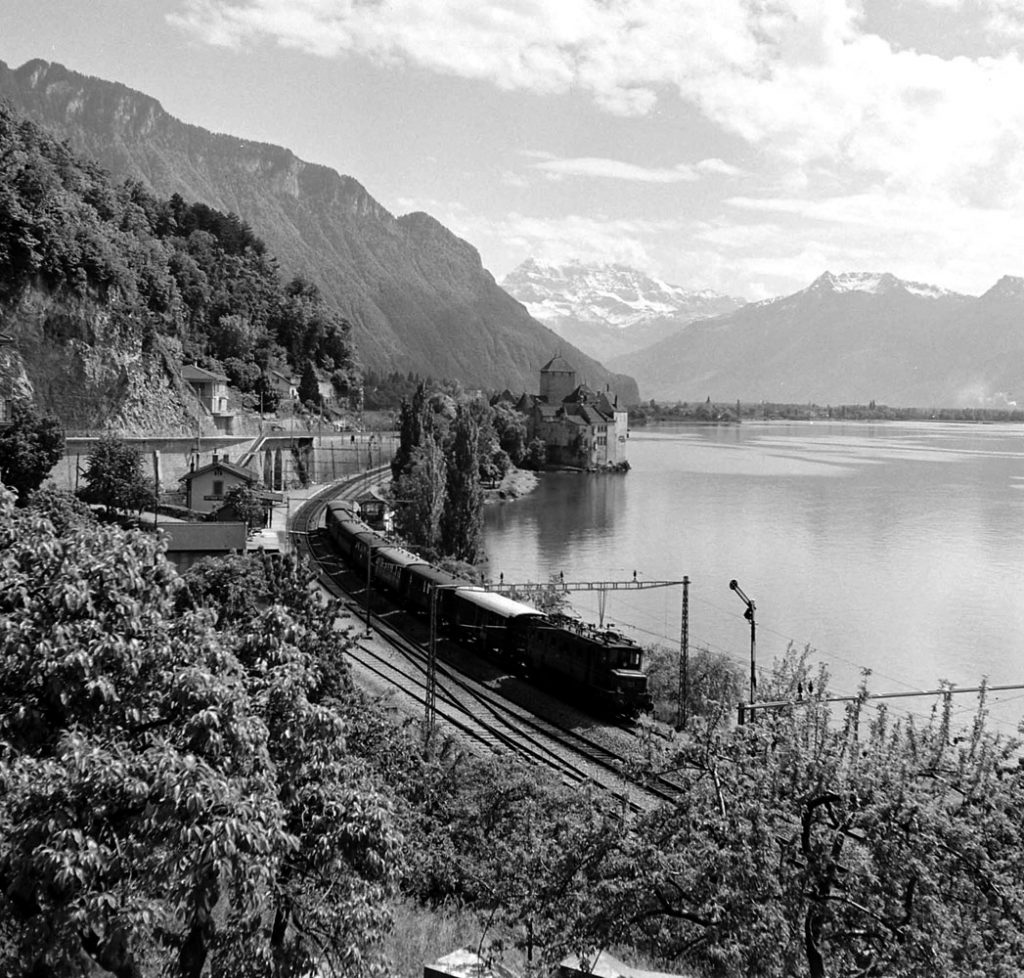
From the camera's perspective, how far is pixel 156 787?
637cm

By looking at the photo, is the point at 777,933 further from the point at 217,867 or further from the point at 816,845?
the point at 217,867

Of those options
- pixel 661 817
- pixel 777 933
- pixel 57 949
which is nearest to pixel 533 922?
pixel 661 817

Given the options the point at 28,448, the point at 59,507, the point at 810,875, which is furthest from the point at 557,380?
the point at 810,875

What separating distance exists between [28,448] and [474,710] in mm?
24673

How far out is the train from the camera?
80.8 feet

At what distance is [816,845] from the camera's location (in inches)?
352

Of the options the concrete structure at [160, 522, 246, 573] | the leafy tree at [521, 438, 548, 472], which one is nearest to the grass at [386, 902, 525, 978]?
the concrete structure at [160, 522, 246, 573]

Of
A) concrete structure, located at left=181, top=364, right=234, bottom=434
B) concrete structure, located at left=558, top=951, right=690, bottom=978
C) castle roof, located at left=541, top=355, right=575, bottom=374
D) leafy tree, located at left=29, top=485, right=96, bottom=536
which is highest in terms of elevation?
castle roof, located at left=541, top=355, right=575, bottom=374

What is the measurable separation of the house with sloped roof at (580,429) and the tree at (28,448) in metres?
70.0

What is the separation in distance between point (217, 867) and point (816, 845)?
5.48 metres

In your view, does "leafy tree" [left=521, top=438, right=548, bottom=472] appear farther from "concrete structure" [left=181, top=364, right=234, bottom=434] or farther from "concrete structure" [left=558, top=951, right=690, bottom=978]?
"concrete structure" [left=558, top=951, right=690, bottom=978]

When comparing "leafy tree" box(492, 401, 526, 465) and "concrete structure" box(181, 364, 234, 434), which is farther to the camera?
"leafy tree" box(492, 401, 526, 465)

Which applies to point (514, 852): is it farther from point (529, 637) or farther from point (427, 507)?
point (427, 507)

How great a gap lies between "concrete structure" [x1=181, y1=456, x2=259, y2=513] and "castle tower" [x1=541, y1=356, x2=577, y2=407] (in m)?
81.8
